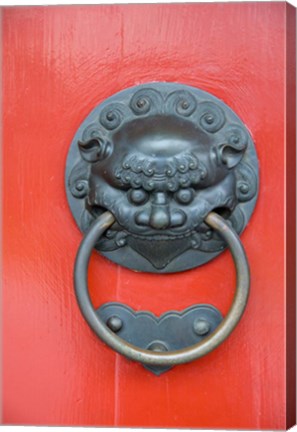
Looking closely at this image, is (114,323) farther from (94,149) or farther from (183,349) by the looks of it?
(94,149)

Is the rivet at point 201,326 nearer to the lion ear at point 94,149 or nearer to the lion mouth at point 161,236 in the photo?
the lion mouth at point 161,236

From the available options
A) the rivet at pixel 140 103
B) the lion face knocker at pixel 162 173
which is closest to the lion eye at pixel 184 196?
the lion face knocker at pixel 162 173

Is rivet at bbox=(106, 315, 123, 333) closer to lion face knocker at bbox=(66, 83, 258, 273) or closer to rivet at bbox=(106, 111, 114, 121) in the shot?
lion face knocker at bbox=(66, 83, 258, 273)

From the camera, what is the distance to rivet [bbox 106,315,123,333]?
2.92 ft

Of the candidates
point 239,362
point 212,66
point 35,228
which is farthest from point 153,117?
point 239,362

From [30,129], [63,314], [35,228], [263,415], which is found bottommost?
[263,415]

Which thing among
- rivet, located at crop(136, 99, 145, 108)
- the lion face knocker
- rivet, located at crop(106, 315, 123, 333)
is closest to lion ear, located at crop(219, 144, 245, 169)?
the lion face knocker

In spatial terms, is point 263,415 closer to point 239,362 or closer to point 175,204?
point 239,362

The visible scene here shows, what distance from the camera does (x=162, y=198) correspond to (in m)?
0.84

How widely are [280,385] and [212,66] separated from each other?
15.0 inches

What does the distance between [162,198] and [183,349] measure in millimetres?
167

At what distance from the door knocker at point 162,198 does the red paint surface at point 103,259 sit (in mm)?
19

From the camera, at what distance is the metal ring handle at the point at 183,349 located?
0.82 m

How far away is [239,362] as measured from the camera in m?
0.90
